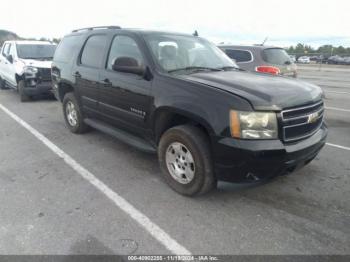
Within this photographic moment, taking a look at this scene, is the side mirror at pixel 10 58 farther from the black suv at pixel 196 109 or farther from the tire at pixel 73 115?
the black suv at pixel 196 109

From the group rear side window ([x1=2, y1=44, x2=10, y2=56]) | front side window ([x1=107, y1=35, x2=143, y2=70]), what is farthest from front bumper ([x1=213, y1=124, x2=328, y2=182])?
rear side window ([x1=2, y1=44, x2=10, y2=56])

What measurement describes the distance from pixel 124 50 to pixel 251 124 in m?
Answer: 2.32

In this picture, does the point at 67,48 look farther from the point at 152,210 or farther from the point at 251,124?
the point at 251,124

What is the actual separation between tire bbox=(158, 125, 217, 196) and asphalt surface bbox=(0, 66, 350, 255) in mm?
157

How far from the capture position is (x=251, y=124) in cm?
295

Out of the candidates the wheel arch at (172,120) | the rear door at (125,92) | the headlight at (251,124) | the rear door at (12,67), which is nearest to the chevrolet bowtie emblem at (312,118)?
the headlight at (251,124)

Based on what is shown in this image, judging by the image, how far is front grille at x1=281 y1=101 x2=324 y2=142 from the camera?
3064mm

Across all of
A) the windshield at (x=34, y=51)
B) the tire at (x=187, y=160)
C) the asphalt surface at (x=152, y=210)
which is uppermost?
the windshield at (x=34, y=51)

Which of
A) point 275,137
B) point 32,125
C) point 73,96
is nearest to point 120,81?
point 73,96

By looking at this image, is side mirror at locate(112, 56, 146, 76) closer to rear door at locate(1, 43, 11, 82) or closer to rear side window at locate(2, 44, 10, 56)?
rear door at locate(1, 43, 11, 82)

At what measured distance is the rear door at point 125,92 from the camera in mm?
3937

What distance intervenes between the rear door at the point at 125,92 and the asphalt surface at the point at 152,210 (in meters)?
0.68

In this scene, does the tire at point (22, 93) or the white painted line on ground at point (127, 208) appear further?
the tire at point (22, 93)

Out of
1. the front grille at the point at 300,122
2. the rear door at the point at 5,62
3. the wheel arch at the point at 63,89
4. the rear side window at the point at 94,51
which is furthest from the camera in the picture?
the rear door at the point at 5,62
